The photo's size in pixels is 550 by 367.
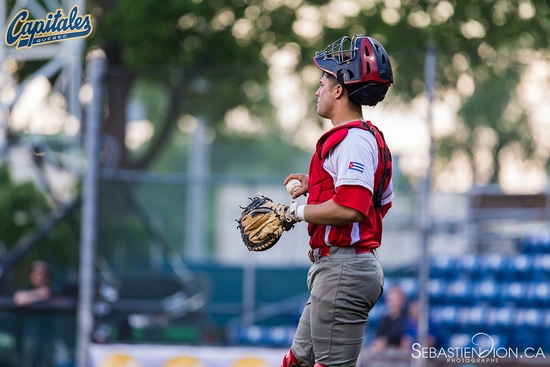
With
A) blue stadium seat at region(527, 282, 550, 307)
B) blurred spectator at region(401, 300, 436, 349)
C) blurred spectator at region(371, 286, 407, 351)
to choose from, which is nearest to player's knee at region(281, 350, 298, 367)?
blurred spectator at region(401, 300, 436, 349)

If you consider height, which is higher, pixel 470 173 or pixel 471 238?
pixel 470 173

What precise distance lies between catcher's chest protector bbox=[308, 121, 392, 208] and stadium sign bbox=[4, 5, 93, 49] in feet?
7.61

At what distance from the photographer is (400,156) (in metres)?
10.6

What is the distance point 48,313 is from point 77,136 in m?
2.77

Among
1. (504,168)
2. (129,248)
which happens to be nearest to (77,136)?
(129,248)

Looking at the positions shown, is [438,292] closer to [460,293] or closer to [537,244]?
[460,293]

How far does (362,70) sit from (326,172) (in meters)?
0.54

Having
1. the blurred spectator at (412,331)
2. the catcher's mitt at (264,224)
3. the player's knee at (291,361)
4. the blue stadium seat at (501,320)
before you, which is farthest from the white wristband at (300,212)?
the blue stadium seat at (501,320)

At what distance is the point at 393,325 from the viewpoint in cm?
989

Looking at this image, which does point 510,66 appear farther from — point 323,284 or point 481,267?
point 323,284

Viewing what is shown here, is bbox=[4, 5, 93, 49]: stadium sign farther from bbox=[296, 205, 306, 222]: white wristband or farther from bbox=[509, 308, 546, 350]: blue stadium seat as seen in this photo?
bbox=[509, 308, 546, 350]: blue stadium seat

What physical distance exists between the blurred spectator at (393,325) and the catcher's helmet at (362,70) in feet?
18.5

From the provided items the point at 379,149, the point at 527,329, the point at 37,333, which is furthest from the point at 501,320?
the point at 379,149

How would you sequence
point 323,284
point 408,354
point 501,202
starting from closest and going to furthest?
point 323,284 < point 408,354 < point 501,202
